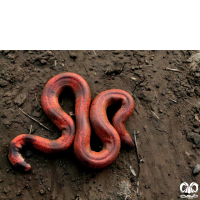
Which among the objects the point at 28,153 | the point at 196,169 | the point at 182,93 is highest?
the point at 28,153

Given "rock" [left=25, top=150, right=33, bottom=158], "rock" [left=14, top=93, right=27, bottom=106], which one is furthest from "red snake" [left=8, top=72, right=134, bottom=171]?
"rock" [left=14, top=93, right=27, bottom=106]

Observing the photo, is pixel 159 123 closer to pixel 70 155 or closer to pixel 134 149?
pixel 134 149

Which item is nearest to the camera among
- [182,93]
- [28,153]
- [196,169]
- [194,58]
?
[28,153]

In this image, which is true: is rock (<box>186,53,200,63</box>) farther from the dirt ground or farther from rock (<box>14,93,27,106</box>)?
rock (<box>14,93,27,106</box>)

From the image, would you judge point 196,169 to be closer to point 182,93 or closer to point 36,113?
point 182,93

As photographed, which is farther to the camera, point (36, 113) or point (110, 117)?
point (110, 117)

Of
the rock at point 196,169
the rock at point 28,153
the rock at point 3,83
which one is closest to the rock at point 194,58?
the rock at point 196,169

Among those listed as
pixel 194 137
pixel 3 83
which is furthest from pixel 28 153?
pixel 194 137

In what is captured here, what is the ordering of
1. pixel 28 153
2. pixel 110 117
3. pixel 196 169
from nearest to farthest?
pixel 28 153 → pixel 196 169 → pixel 110 117
